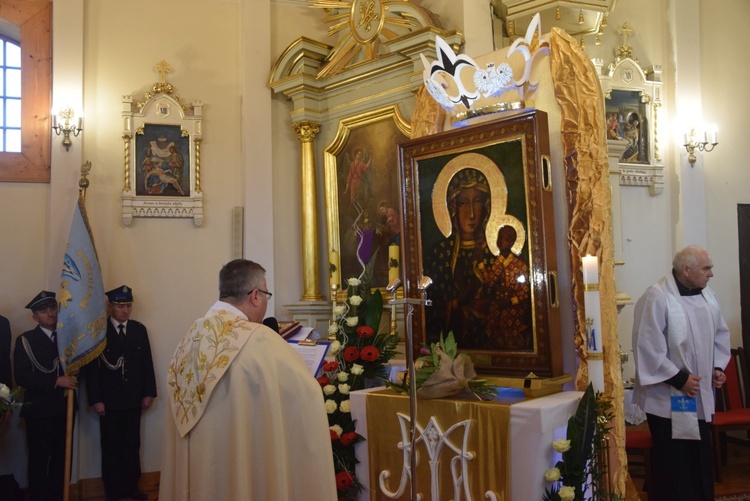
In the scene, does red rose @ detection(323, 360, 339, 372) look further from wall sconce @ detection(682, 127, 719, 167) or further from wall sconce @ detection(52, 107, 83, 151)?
wall sconce @ detection(682, 127, 719, 167)

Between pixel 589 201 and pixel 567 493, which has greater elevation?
pixel 589 201

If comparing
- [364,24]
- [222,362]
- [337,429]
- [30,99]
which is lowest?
[337,429]

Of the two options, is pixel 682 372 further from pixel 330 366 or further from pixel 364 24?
pixel 364 24

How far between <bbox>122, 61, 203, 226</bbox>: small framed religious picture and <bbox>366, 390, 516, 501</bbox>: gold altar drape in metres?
4.06

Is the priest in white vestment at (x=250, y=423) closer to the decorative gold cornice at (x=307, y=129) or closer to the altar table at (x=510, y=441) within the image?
the altar table at (x=510, y=441)

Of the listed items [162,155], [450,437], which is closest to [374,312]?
[450,437]

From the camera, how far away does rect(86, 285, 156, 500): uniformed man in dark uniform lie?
6980 mm

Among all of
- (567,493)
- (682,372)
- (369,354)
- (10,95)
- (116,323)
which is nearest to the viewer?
(567,493)

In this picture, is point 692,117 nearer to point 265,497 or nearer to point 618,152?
point 618,152

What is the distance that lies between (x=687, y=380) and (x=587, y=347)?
1.42 m

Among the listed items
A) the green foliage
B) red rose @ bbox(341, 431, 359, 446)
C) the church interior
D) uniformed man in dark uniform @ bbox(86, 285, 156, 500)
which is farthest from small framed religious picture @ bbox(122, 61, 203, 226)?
the green foliage

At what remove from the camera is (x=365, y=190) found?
751cm

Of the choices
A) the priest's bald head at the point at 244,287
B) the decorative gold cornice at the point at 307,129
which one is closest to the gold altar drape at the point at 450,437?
the priest's bald head at the point at 244,287

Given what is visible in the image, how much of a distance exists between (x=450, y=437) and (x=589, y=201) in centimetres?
152
